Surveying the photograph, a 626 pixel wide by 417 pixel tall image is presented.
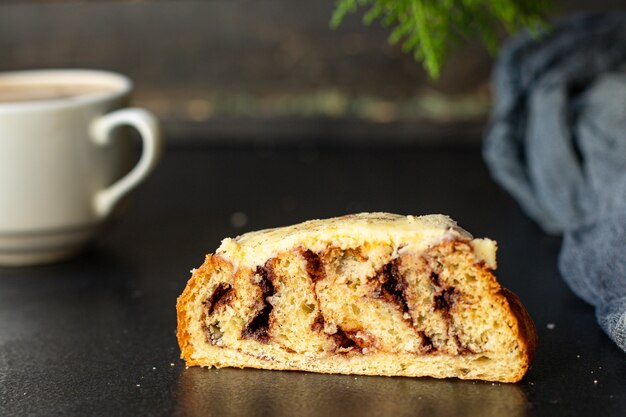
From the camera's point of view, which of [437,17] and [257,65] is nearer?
[437,17]

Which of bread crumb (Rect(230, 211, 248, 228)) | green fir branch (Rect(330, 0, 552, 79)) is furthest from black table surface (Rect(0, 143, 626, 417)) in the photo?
green fir branch (Rect(330, 0, 552, 79))

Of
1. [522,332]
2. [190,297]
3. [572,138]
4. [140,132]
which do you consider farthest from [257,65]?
[522,332]

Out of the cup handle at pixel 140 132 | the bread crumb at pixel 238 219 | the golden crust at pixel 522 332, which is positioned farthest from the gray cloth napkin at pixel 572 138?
the cup handle at pixel 140 132

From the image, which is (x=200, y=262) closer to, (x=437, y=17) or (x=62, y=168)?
(x=62, y=168)

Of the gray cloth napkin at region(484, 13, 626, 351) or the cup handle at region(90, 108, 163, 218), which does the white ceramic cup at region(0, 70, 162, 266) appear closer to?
the cup handle at region(90, 108, 163, 218)

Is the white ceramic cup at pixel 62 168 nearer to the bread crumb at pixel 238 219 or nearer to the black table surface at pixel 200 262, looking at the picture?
the black table surface at pixel 200 262

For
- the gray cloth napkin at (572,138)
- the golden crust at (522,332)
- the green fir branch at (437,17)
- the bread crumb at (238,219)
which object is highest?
the green fir branch at (437,17)

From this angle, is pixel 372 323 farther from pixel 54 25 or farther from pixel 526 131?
pixel 54 25
